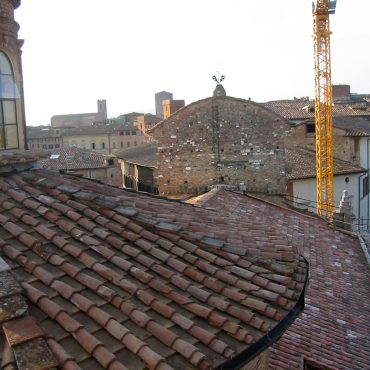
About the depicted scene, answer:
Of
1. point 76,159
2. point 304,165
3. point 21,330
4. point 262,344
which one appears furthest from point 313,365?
point 76,159

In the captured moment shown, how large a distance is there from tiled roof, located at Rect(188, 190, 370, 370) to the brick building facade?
3706 mm

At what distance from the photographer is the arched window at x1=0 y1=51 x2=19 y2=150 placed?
5.57m

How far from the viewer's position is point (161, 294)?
401 cm

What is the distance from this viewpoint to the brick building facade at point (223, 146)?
60.8 ft

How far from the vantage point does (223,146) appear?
61.5 feet

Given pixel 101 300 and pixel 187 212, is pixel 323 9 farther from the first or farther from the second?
pixel 101 300

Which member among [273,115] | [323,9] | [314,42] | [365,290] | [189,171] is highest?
[323,9]

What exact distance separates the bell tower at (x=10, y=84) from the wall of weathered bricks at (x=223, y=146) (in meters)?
12.9

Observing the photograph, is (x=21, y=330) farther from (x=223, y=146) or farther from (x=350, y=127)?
(x=350, y=127)

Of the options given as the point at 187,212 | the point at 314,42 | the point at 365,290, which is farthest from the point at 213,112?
the point at 314,42

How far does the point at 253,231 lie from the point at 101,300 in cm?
272

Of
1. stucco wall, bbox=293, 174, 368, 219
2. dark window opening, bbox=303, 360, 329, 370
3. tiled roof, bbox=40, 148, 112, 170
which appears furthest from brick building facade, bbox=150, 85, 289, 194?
tiled roof, bbox=40, 148, 112, 170

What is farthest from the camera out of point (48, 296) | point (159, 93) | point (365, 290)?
point (159, 93)

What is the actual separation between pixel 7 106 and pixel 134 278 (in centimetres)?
286
